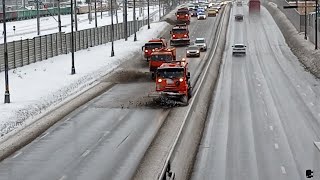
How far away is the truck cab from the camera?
3938 cm

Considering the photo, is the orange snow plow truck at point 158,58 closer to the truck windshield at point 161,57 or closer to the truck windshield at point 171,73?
the truck windshield at point 161,57

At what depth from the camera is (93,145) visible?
93.0 ft

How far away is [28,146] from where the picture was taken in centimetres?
2823

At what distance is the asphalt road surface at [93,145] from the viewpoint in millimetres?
23859

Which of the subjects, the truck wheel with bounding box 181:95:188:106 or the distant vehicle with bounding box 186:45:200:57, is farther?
the distant vehicle with bounding box 186:45:200:57

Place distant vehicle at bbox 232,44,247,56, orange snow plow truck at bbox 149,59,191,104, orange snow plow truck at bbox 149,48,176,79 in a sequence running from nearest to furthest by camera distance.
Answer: orange snow plow truck at bbox 149,59,191,104 → orange snow plow truck at bbox 149,48,176,79 → distant vehicle at bbox 232,44,247,56

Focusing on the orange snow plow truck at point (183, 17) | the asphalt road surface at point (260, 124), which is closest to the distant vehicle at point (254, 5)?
the orange snow plow truck at point (183, 17)

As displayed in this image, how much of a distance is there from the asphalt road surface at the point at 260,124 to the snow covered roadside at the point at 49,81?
10.1m

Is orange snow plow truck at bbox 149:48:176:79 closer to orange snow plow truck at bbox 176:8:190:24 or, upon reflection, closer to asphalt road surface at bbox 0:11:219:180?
asphalt road surface at bbox 0:11:219:180

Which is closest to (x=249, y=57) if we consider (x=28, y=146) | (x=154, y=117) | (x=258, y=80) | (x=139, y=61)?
(x=139, y=61)

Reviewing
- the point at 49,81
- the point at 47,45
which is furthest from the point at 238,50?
the point at 49,81

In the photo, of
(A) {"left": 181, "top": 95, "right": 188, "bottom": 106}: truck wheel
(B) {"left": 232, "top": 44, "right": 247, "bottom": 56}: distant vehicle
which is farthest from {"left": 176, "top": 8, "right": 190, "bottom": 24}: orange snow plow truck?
(A) {"left": 181, "top": 95, "right": 188, "bottom": 106}: truck wheel

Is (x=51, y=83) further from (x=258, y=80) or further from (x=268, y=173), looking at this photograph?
(x=268, y=173)

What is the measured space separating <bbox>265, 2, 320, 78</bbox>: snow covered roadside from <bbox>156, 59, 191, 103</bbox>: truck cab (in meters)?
18.8
